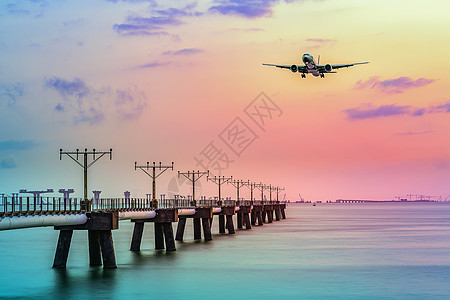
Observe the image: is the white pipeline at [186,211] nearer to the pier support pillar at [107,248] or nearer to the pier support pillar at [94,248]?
the pier support pillar at [94,248]

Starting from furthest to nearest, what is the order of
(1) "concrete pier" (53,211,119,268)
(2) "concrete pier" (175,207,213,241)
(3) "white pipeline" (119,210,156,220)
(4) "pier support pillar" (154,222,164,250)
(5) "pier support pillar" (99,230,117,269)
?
1. (2) "concrete pier" (175,207,213,241)
2. (4) "pier support pillar" (154,222,164,250)
3. (3) "white pipeline" (119,210,156,220)
4. (5) "pier support pillar" (99,230,117,269)
5. (1) "concrete pier" (53,211,119,268)

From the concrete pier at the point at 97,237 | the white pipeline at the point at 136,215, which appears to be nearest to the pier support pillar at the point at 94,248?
the concrete pier at the point at 97,237

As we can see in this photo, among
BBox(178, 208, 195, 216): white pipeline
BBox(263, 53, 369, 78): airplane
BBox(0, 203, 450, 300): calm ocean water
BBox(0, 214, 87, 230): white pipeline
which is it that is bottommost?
BBox(0, 203, 450, 300): calm ocean water

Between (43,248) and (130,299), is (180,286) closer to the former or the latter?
(130,299)

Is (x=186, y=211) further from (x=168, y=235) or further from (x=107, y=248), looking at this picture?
(x=107, y=248)

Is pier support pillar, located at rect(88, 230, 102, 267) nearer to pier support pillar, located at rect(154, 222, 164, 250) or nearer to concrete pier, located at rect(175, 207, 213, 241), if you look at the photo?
pier support pillar, located at rect(154, 222, 164, 250)

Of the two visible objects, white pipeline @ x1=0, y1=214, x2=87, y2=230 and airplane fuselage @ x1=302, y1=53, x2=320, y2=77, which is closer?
white pipeline @ x1=0, y1=214, x2=87, y2=230

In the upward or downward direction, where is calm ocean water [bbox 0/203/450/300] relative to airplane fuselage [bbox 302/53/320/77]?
downward

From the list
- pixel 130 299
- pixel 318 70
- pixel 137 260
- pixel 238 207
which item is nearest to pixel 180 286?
pixel 130 299

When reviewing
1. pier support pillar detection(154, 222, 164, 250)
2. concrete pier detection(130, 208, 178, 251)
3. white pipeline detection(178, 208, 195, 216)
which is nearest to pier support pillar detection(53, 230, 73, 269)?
concrete pier detection(130, 208, 178, 251)

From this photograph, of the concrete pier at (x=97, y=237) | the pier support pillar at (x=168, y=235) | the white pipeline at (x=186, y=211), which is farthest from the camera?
the white pipeline at (x=186, y=211)

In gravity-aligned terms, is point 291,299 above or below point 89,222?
below
